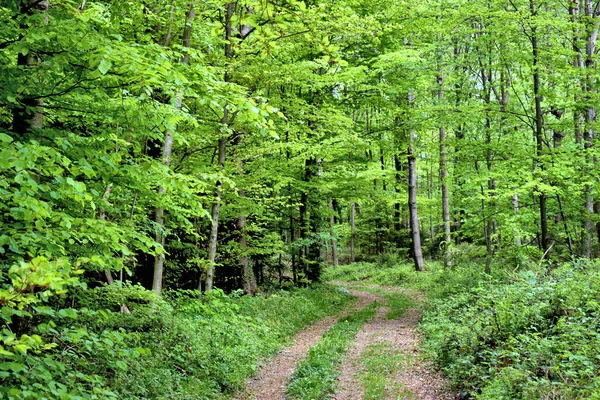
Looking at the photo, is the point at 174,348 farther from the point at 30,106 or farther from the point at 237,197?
the point at 237,197

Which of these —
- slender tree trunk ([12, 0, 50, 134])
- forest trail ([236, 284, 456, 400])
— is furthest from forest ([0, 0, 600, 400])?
forest trail ([236, 284, 456, 400])

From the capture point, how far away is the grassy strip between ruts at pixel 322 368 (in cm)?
731

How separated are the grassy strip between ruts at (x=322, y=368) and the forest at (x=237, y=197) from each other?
55 millimetres

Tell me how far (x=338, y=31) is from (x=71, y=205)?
252 inches

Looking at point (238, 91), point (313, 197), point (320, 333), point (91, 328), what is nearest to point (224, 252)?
point (320, 333)

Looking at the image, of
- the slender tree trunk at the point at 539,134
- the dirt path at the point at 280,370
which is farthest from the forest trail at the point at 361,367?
the slender tree trunk at the point at 539,134

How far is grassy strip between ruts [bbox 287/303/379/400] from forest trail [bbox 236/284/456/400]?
167 millimetres

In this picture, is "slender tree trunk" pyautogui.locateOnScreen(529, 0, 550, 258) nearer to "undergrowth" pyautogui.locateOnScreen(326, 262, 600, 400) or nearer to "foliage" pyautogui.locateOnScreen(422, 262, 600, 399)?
"undergrowth" pyautogui.locateOnScreen(326, 262, 600, 400)

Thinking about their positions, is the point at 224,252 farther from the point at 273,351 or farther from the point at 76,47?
the point at 76,47

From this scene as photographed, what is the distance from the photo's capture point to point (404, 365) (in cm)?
877

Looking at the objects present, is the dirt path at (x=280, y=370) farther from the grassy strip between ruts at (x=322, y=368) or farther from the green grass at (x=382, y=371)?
the green grass at (x=382, y=371)

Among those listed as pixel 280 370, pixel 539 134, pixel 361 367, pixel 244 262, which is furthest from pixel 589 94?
pixel 244 262

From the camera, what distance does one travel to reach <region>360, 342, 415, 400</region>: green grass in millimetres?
7125

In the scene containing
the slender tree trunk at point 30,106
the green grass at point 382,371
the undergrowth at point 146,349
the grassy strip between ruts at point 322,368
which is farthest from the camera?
the grassy strip between ruts at point 322,368
